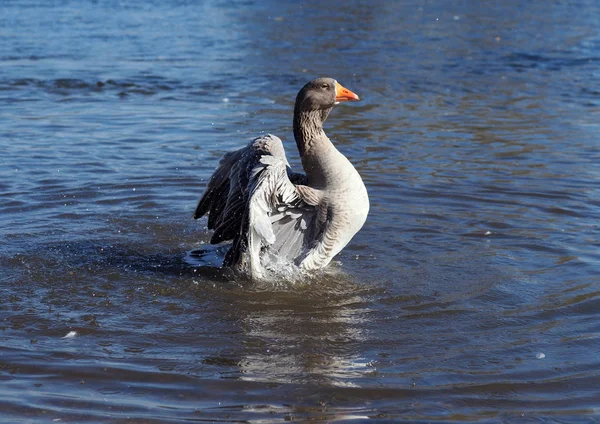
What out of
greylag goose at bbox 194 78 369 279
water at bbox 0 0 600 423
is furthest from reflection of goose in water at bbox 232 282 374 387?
greylag goose at bbox 194 78 369 279

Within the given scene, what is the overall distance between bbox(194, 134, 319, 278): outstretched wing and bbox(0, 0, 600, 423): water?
0.33 meters

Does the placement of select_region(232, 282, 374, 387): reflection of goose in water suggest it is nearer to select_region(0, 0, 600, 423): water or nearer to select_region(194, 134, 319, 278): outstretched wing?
select_region(0, 0, 600, 423): water

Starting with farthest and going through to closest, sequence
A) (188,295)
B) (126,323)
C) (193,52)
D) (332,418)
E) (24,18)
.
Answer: (24,18) → (193,52) → (188,295) → (126,323) → (332,418)

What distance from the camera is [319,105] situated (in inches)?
281

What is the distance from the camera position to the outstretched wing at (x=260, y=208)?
6441 millimetres

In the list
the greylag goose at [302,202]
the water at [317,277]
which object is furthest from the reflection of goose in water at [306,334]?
the greylag goose at [302,202]

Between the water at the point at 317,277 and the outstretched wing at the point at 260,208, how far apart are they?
0.33 metres

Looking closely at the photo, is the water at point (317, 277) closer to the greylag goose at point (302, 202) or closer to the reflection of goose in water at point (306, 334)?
the reflection of goose in water at point (306, 334)

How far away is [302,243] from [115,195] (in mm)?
2967

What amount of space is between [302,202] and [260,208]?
538mm

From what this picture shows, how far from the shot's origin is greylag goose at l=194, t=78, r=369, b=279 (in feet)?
22.1

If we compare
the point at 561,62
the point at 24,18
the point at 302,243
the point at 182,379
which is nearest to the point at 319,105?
the point at 302,243

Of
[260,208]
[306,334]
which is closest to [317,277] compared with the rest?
[260,208]

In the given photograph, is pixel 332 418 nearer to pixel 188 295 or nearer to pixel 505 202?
pixel 188 295
